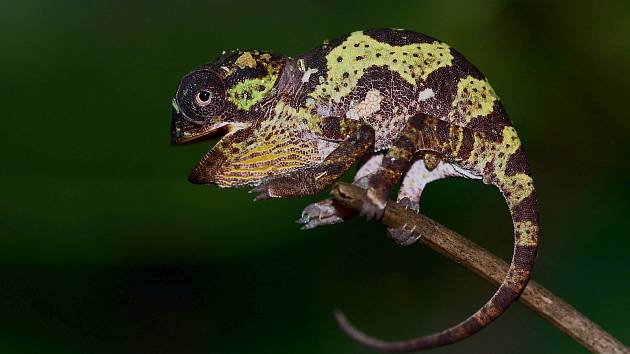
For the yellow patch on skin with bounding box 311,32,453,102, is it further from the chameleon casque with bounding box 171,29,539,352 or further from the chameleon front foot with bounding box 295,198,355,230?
the chameleon front foot with bounding box 295,198,355,230

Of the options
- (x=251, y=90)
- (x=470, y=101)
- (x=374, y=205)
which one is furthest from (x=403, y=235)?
(x=251, y=90)

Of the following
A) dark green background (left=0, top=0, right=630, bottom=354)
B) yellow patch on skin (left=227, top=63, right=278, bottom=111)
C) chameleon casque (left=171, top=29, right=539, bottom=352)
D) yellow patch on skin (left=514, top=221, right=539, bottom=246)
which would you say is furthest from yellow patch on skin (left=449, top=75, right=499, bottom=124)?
dark green background (left=0, top=0, right=630, bottom=354)

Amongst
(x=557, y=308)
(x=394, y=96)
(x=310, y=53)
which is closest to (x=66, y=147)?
(x=310, y=53)

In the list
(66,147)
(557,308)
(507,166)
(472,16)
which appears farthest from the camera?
(472,16)

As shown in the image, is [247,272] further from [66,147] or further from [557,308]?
[557,308]

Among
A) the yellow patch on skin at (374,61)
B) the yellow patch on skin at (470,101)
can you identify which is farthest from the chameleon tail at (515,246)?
the yellow patch on skin at (374,61)

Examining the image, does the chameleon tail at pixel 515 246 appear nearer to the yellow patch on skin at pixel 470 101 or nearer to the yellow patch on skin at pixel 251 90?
the yellow patch on skin at pixel 470 101
